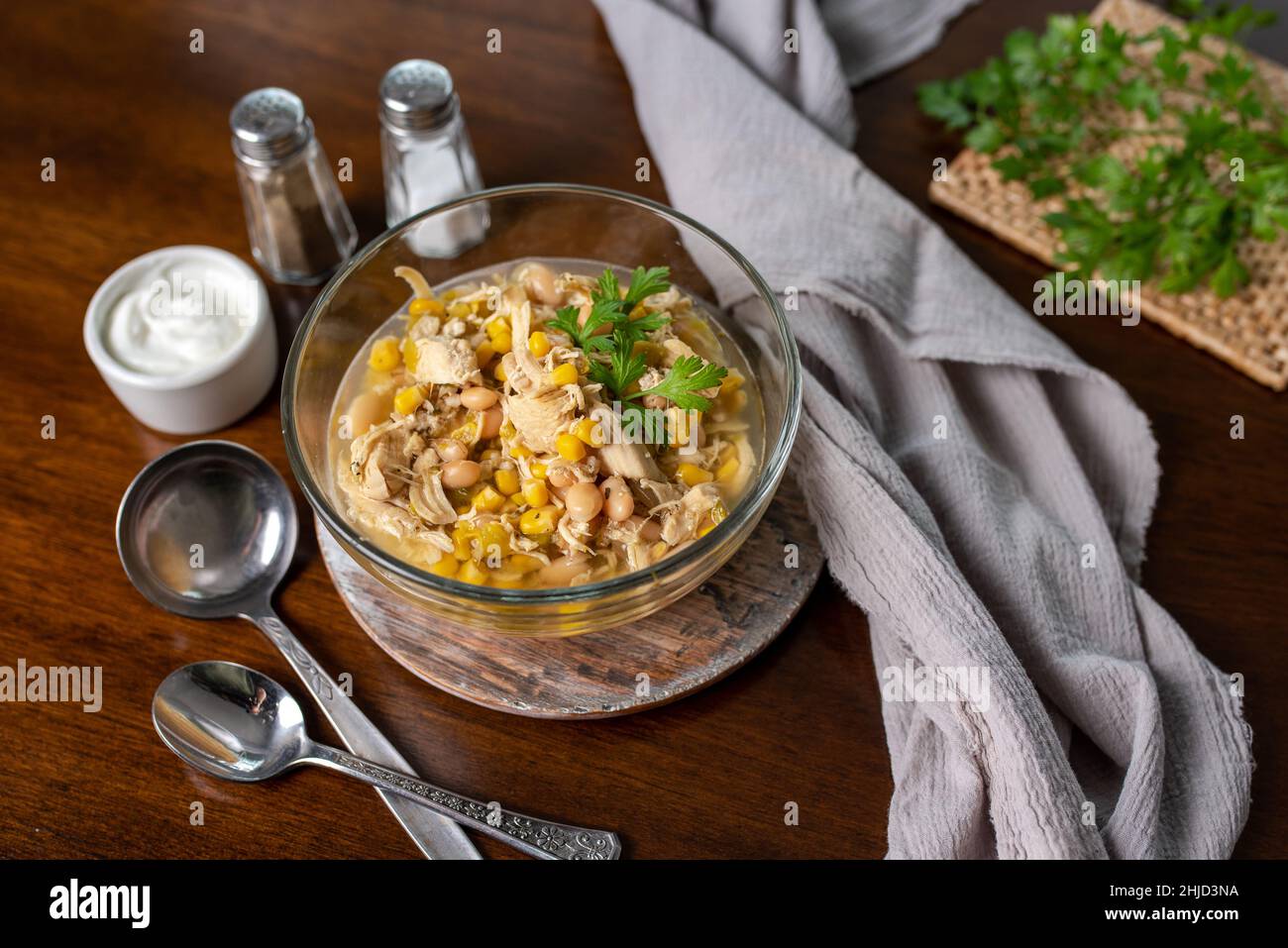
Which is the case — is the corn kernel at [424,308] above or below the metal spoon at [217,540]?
above

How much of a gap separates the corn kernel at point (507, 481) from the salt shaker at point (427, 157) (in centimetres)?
59

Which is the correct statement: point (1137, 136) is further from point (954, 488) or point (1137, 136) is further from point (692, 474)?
point (692, 474)

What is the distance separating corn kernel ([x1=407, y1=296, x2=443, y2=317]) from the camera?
2135mm

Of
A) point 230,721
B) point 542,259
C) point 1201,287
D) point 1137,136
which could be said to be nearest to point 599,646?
→ point 230,721

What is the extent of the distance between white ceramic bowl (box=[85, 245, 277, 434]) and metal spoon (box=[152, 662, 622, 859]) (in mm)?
545

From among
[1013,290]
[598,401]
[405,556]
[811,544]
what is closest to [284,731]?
[405,556]

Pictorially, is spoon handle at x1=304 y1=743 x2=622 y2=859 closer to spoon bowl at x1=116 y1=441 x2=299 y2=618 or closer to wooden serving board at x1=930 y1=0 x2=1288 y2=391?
spoon bowl at x1=116 y1=441 x2=299 y2=618

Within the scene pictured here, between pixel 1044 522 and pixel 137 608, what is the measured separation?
1.73m

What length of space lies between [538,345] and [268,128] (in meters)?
0.82

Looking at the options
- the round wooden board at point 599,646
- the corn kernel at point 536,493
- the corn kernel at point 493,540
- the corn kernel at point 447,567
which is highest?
the corn kernel at point 536,493

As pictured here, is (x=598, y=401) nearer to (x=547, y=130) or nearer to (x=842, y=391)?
(x=842, y=391)

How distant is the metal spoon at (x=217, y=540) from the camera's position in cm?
204

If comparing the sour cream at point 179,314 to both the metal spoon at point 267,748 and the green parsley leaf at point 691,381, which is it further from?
the green parsley leaf at point 691,381

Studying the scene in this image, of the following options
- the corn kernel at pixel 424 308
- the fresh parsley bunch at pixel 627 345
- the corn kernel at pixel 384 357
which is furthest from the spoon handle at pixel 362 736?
the fresh parsley bunch at pixel 627 345
